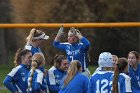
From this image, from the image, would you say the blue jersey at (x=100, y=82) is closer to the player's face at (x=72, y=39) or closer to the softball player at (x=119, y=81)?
the softball player at (x=119, y=81)

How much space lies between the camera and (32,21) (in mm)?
19625

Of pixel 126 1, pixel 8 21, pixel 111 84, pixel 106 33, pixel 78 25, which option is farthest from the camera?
pixel 8 21

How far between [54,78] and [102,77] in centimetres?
213

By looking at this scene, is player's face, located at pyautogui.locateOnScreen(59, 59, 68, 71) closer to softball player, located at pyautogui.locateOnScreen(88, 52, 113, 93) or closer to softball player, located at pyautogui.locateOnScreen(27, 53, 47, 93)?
softball player, located at pyautogui.locateOnScreen(27, 53, 47, 93)

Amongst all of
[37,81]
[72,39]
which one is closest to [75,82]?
[37,81]

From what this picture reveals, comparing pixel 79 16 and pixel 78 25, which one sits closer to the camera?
pixel 78 25

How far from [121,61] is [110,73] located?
0.39 m

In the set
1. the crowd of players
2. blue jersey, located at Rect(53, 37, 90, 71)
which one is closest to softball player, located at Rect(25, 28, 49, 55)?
the crowd of players

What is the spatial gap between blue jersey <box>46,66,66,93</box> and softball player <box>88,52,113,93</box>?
1900mm

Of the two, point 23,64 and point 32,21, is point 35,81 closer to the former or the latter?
point 23,64

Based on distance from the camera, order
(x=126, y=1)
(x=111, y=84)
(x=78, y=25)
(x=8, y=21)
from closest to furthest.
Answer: (x=111, y=84)
(x=78, y=25)
(x=126, y=1)
(x=8, y=21)

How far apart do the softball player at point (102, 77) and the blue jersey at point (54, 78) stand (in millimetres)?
1900

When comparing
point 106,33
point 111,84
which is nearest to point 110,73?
point 111,84

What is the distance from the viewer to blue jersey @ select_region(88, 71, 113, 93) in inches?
419
